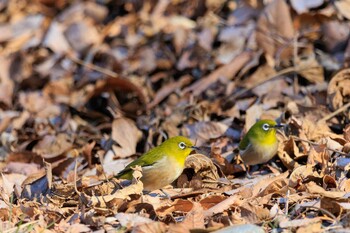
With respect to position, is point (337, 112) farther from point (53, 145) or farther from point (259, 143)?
point (53, 145)

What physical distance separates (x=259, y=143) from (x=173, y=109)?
2.45 metres

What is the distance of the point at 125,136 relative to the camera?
25.3 feet

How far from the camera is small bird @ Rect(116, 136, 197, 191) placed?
19.6 feet

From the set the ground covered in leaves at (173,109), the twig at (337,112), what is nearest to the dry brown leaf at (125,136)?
the ground covered in leaves at (173,109)

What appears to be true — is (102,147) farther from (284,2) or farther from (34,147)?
(284,2)

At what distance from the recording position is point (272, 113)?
7672mm

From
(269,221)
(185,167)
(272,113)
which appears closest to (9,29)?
(272,113)

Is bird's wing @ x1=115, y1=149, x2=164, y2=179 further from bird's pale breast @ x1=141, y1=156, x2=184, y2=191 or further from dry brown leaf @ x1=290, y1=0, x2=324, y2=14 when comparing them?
dry brown leaf @ x1=290, y1=0, x2=324, y2=14

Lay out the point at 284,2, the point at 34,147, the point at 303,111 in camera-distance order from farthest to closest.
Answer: the point at 284,2 → the point at 34,147 → the point at 303,111

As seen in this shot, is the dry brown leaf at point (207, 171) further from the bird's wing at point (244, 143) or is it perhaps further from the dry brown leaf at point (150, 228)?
the dry brown leaf at point (150, 228)

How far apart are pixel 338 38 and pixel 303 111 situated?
173cm

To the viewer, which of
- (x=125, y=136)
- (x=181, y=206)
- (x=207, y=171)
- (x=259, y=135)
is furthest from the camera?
(x=125, y=136)

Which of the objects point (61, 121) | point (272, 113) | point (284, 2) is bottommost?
point (61, 121)

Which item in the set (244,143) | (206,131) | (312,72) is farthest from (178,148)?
(312,72)
